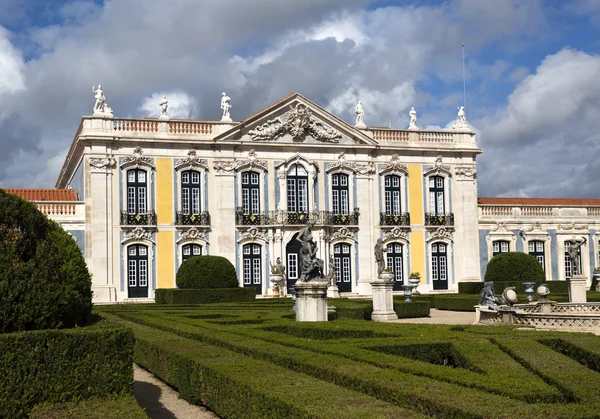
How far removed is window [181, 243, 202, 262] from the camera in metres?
32.0

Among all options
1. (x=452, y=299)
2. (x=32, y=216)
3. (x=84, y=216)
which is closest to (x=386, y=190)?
(x=452, y=299)

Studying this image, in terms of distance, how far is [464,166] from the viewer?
35.6 m

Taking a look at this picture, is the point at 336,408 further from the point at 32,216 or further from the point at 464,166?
the point at 464,166

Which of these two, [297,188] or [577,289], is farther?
[297,188]

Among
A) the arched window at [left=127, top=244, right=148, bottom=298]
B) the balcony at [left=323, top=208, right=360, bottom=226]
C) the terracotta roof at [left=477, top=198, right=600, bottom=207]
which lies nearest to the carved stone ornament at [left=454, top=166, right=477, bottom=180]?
the terracotta roof at [left=477, top=198, right=600, bottom=207]

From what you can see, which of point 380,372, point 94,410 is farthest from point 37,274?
point 380,372

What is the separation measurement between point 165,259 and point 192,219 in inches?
73.2

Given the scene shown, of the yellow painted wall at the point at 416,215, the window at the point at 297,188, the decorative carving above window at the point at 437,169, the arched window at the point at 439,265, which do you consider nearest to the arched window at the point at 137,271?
the window at the point at 297,188

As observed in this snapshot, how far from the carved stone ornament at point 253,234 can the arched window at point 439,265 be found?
24.6 feet

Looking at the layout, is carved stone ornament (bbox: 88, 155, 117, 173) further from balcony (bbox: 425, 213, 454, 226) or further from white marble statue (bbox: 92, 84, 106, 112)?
balcony (bbox: 425, 213, 454, 226)

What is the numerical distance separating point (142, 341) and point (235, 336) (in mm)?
1466

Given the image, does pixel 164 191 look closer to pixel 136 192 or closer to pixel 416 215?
pixel 136 192

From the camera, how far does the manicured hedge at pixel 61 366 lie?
6.98 metres

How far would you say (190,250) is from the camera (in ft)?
105
